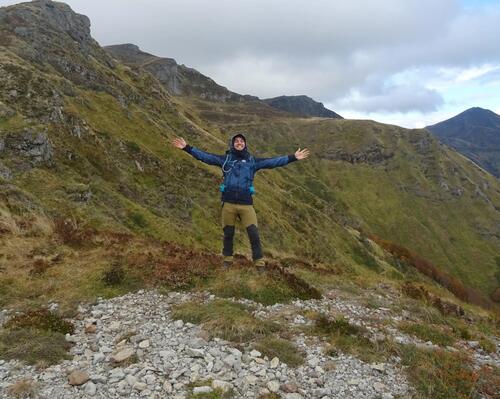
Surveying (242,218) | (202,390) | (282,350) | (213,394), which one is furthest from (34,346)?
(242,218)

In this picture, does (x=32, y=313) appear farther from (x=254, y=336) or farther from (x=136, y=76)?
(x=136, y=76)

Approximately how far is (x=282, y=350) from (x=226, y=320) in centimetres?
183

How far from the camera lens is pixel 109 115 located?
64.8 meters

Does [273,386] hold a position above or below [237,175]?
below

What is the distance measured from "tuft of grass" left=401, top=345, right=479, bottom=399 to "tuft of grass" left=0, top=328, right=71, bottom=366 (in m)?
8.04

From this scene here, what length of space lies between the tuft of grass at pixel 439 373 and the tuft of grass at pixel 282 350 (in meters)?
2.60

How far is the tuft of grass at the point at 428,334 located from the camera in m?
13.0

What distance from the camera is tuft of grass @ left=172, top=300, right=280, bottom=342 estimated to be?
1120cm

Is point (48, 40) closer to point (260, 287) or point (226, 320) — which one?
point (260, 287)

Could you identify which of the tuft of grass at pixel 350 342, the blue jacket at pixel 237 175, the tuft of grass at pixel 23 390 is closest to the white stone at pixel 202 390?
the tuft of grass at pixel 23 390

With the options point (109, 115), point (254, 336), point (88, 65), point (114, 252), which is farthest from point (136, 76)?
point (254, 336)

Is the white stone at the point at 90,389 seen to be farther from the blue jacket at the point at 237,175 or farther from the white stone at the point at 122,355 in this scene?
the blue jacket at the point at 237,175

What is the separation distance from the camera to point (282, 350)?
10617 mm

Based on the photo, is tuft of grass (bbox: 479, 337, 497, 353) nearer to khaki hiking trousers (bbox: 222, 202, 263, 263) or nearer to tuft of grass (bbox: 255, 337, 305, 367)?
tuft of grass (bbox: 255, 337, 305, 367)
